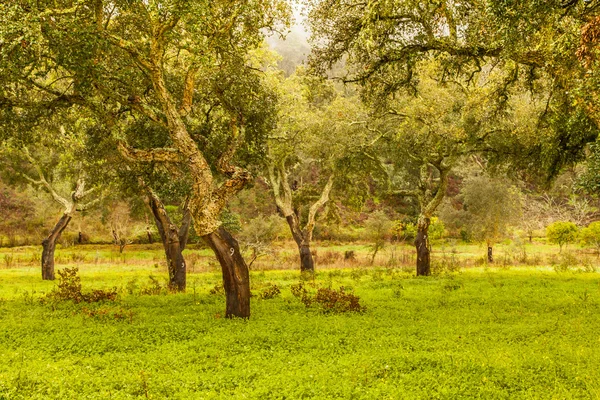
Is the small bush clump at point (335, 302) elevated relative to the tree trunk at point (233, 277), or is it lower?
lower

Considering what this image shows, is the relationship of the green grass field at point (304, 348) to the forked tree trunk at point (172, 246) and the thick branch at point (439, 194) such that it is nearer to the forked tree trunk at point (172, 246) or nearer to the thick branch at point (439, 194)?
the forked tree trunk at point (172, 246)

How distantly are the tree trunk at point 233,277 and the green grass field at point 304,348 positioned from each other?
0.56 metres

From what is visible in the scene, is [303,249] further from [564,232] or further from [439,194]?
[564,232]

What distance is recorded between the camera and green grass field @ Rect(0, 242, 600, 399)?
8828 millimetres

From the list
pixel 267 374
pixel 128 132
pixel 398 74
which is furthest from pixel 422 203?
pixel 267 374

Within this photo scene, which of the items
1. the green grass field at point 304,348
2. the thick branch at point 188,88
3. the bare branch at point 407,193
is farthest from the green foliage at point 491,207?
the thick branch at point 188,88

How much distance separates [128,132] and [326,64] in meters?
8.90

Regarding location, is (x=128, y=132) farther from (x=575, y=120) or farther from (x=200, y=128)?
(x=575, y=120)

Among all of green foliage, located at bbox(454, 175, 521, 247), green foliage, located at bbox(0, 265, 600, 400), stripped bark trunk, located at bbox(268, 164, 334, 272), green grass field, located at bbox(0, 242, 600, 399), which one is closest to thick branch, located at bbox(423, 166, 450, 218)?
stripped bark trunk, located at bbox(268, 164, 334, 272)

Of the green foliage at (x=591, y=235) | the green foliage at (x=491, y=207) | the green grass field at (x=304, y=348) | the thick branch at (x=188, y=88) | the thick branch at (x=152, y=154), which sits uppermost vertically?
the thick branch at (x=188, y=88)

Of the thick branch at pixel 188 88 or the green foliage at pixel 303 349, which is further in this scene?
Answer: the thick branch at pixel 188 88

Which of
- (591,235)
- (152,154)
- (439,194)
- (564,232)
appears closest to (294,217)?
(439,194)

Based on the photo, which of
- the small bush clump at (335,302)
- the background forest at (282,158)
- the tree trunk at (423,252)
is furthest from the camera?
the tree trunk at (423,252)

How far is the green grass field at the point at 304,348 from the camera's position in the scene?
29.0ft
